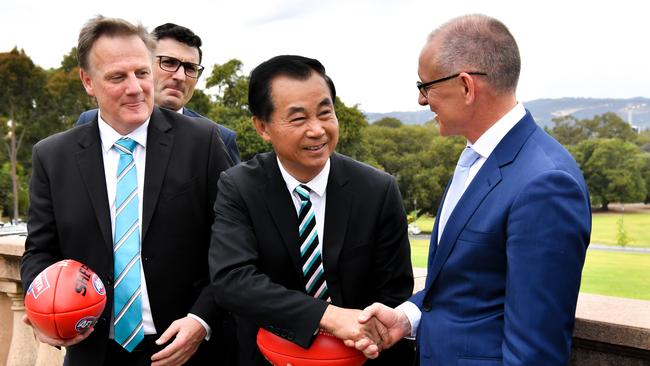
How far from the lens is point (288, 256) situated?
3.22 metres

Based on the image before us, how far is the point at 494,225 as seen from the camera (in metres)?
2.46

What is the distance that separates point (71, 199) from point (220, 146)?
2.82 ft

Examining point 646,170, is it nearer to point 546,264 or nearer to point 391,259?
point 391,259

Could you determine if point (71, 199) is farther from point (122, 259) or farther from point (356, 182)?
point (356, 182)

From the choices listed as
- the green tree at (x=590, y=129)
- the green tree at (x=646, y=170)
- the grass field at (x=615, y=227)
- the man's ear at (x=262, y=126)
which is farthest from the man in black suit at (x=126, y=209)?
the green tree at (x=590, y=129)

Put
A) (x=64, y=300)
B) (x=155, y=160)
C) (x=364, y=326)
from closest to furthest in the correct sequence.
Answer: (x=364, y=326) → (x=64, y=300) → (x=155, y=160)

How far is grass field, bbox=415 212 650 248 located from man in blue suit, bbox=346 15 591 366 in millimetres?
84093

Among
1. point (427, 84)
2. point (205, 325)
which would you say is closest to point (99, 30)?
point (205, 325)

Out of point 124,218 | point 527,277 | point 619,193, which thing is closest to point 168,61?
point 124,218

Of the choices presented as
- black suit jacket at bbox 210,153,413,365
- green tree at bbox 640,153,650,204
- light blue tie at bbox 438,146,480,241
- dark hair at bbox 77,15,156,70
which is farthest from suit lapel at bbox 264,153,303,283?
green tree at bbox 640,153,650,204

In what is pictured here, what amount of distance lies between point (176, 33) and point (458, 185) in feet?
11.2

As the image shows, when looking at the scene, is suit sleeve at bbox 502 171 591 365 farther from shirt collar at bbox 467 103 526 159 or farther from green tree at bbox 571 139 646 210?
green tree at bbox 571 139 646 210

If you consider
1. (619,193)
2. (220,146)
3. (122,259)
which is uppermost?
(220,146)

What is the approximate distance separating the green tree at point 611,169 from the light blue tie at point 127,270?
84.2m
